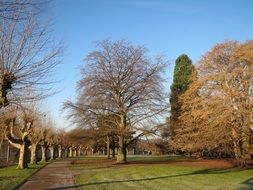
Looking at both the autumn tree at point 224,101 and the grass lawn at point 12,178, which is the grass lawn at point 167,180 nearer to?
the grass lawn at point 12,178

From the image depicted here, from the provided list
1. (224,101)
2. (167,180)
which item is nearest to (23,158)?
(167,180)

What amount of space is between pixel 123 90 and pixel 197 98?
9545mm

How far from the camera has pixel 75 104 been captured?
1545 inches

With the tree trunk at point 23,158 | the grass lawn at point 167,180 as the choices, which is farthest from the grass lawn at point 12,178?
the tree trunk at point 23,158

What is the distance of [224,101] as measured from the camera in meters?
31.0

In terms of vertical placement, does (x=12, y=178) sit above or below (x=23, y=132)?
below

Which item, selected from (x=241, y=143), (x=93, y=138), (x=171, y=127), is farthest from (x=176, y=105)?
(x=241, y=143)

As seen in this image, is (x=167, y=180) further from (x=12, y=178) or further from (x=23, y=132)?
(x=23, y=132)

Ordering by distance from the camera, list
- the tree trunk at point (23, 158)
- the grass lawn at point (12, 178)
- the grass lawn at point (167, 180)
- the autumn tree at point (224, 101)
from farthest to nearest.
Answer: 1. the tree trunk at point (23, 158)
2. the autumn tree at point (224, 101)
3. the grass lawn at point (12, 178)
4. the grass lawn at point (167, 180)

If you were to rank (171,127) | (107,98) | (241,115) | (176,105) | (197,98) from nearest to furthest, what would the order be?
1. (241,115)
2. (197,98)
3. (107,98)
4. (171,127)
5. (176,105)

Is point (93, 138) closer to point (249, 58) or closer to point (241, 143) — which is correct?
point (241, 143)

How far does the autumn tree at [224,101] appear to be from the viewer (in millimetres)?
30586

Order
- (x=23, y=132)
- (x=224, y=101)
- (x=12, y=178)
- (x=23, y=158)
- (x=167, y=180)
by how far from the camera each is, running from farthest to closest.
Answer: (x=23, y=132) < (x=23, y=158) < (x=224, y=101) < (x=12, y=178) < (x=167, y=180)

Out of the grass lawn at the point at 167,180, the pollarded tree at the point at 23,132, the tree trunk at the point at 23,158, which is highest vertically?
the pollarded tree at the point at 23,132
